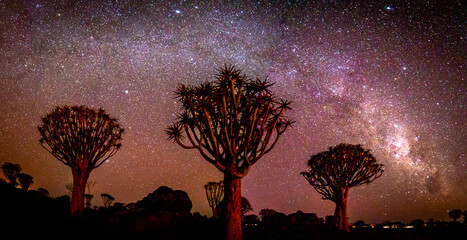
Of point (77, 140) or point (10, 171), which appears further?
A: point (10, 171)

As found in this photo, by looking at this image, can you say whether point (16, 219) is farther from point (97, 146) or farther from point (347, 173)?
point (347, 173)

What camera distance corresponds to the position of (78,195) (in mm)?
15539

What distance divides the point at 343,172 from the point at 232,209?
10.9 meters

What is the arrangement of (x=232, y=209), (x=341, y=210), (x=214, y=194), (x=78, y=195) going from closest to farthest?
(x=232, y=209)
(x=78, y=195)
(x=341, y=210)
(x=214, y=194)

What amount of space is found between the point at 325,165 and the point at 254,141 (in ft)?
33.4

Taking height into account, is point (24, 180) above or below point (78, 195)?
above

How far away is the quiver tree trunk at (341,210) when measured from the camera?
17.4 metres

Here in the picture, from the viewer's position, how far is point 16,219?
10.3 metres

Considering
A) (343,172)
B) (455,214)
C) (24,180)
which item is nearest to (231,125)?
(343,172)

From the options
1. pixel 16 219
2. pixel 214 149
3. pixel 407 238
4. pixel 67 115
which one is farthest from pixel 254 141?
pixel 67 115

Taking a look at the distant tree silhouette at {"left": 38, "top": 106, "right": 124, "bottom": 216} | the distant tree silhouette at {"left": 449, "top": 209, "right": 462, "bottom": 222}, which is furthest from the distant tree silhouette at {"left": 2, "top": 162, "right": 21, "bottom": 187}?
the distant tree silhouette at {"left": 449, "top": 209, "right": 462, "bottom": 222}

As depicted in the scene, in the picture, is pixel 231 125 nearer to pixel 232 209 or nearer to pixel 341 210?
pixel 232 209

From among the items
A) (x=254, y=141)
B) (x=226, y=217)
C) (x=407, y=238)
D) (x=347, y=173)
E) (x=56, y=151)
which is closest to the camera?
(x=226, y=217)

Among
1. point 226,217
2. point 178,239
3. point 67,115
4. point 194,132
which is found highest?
point 67,115
